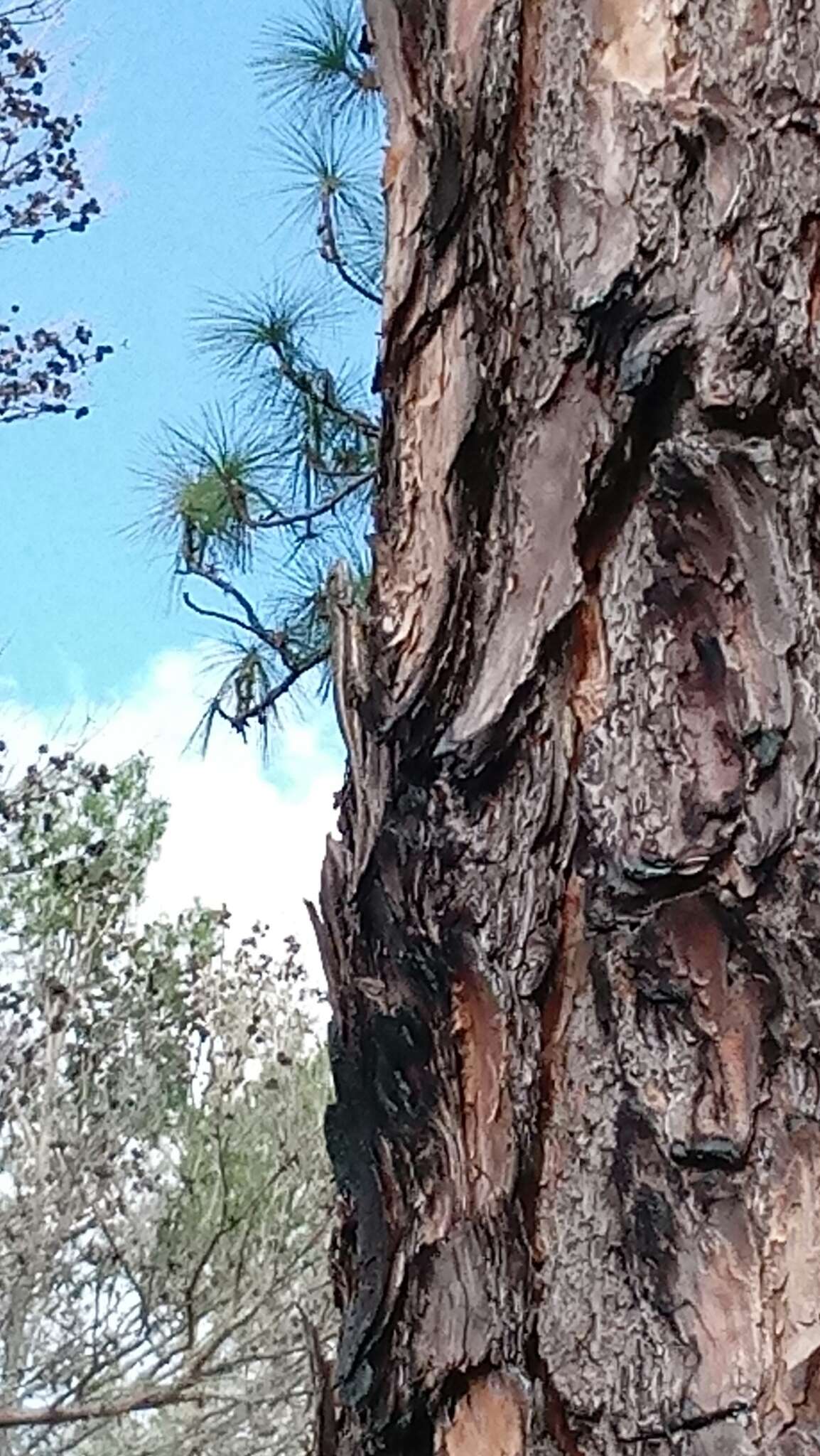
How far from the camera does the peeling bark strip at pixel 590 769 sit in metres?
0.30

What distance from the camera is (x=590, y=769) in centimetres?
33

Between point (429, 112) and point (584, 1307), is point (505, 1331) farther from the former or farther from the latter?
point (429, 112)

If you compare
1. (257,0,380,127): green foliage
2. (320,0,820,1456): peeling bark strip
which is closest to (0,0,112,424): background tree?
(257,0,380,127): green foliage

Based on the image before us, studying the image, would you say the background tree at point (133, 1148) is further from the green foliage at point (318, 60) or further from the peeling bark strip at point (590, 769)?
the peeling bark strip at point (590, 769)

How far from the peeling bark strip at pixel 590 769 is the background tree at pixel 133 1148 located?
1193mm

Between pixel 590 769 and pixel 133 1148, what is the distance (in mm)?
1388

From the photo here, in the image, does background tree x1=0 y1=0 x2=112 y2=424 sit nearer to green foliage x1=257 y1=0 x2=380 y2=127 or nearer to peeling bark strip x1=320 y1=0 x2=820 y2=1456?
green foliage x1=257 y1=0 x2=380 y2=127

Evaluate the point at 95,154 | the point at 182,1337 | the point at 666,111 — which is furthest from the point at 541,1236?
the point at 95,154

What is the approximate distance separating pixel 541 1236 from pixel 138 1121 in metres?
1.34

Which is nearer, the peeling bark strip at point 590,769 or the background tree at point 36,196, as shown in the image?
the peeling bark strip at point 590,769

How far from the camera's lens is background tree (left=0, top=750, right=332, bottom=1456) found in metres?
1.53

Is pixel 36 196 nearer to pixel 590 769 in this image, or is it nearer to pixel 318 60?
pixel 318 60

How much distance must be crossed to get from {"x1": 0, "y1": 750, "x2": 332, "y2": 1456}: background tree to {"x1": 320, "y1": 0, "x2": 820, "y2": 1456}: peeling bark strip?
119 cm

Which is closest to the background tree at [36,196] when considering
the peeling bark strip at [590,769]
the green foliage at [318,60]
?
the green foliage at [318,60]
